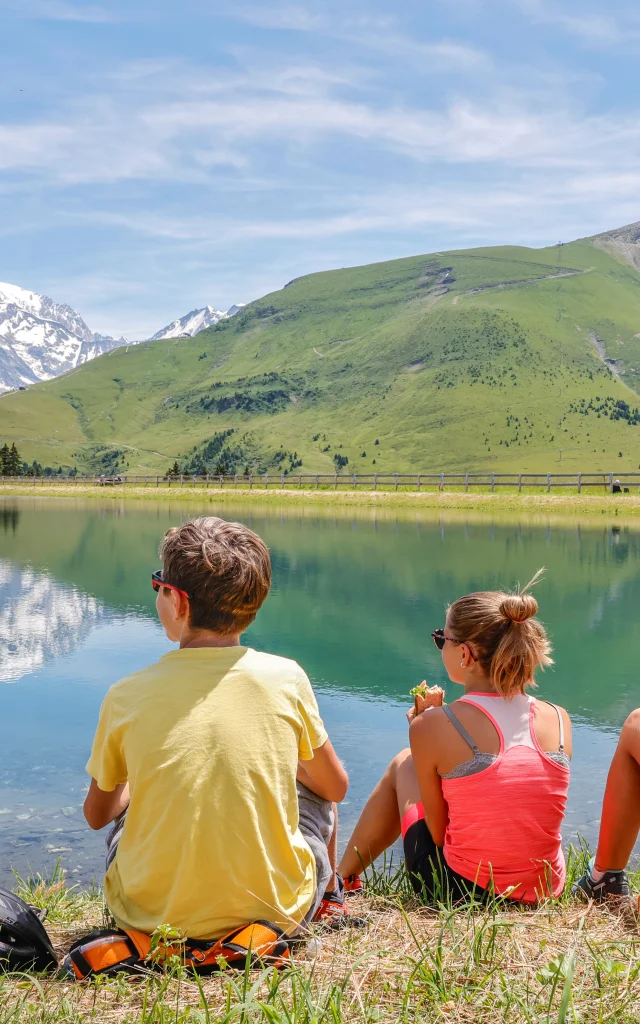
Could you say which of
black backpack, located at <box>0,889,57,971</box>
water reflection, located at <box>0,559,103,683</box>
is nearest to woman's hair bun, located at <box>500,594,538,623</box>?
black backpack, located at <box>0,889,57,971</box>

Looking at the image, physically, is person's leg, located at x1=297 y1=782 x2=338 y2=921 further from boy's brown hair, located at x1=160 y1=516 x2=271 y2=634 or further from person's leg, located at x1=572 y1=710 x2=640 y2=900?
person's leg, located at x1=572 y1=710 x2=640 y2=900

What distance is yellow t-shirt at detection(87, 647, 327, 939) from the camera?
3641 mm

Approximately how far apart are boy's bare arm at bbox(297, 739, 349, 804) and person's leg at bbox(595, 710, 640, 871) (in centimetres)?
146

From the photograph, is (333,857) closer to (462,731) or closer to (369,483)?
(462,731)

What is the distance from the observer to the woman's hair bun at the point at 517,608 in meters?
4.38

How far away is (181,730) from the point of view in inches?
143

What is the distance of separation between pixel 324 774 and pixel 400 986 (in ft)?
3.41

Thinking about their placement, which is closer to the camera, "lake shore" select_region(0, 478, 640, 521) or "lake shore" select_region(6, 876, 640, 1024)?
"lake shore" select_region(6, 876, 640, 1024)

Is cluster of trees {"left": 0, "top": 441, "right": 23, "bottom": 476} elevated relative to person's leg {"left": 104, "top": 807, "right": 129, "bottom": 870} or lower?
elevated

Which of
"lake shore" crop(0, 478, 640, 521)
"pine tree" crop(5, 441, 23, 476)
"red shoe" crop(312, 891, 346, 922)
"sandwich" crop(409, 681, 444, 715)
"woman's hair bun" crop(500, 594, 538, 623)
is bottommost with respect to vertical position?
"lake shore" crop(0, 478, 640, 521)

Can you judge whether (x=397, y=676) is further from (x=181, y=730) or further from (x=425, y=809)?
(x=181, y=730)

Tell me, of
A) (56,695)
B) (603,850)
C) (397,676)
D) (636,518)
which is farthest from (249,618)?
(636,518)

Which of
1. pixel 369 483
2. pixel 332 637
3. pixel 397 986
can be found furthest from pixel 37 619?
pixel 369 483

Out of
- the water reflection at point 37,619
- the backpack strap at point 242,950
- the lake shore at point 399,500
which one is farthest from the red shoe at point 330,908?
the lake shore at point 399,500
